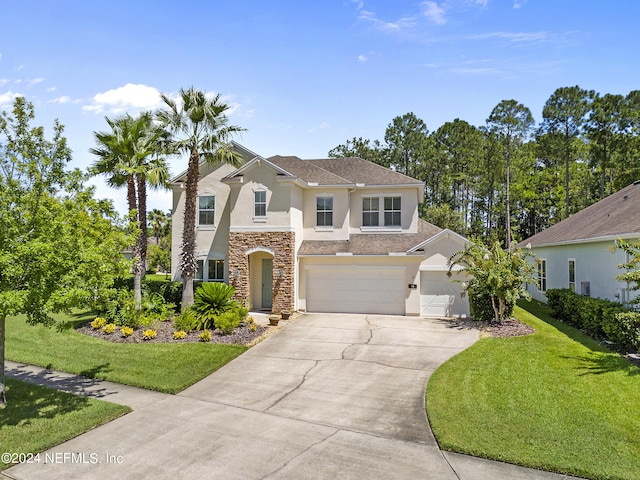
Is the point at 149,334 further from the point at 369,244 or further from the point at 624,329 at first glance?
the point at 624,329

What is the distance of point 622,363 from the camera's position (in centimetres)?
1054

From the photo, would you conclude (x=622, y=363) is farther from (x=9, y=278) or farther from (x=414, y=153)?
(x=414, y=153)

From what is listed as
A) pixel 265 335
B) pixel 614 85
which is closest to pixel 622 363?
pixel 265 335

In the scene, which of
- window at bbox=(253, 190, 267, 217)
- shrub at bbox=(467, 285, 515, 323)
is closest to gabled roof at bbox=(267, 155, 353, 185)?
window at bbox=(253, 190, 267, 217)

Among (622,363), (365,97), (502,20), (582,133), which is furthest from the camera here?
(582,133)

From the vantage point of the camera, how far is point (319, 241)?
2006 centimetres

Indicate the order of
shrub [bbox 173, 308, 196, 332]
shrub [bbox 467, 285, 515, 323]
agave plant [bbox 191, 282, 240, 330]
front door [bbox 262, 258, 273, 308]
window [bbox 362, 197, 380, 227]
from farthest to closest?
window [bbox 362, 197, 380, 227] → front door [bbox 262, 258, 273, 308] → shrub [bbox 467, 285, 515, 323] → agave plant [bbox 191, 282, 240, 330] → shrub [bbox 173, 308, 196, 332]

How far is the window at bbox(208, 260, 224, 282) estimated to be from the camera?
20094 mm

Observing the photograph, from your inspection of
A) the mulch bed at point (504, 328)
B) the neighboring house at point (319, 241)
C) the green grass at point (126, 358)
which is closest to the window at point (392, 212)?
the neighboring house at point (319, 241)

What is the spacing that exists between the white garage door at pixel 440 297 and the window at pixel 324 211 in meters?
5.24

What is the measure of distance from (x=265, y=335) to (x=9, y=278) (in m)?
8.55

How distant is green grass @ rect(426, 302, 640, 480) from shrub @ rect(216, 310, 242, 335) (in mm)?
7395

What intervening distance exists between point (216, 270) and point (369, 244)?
7733 millimetres

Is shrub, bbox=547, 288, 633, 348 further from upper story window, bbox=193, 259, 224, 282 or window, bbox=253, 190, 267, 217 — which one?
upper story window, bbox=193, 259, 224, 282
